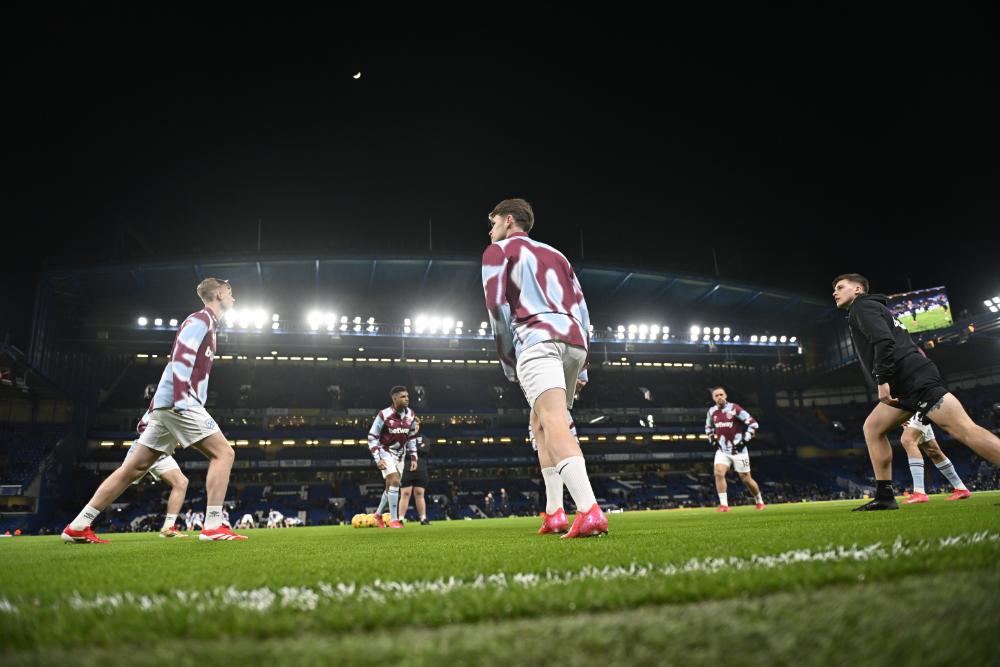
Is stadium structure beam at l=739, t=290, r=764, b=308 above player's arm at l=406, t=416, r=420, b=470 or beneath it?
above

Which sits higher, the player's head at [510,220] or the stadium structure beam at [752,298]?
the stadium structure beam at [752,298]

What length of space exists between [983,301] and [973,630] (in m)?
41.7

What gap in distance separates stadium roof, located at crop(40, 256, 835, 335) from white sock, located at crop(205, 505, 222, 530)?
89.6 feet

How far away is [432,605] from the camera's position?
1.43 m

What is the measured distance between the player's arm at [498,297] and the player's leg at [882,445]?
4.19m

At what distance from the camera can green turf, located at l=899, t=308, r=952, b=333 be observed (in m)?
32.6

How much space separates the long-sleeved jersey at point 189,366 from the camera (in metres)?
5.65

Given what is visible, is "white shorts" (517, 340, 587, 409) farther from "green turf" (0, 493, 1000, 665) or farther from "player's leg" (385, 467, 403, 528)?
"player's leg" (385, 467, 403, 528)

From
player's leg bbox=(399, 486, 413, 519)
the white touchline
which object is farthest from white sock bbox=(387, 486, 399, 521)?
the white touchline

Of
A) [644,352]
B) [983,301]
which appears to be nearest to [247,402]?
[644,352]

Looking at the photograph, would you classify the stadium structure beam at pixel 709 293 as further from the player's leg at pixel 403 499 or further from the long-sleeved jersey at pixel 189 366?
the long-sleeved jersey at pixel 189 366

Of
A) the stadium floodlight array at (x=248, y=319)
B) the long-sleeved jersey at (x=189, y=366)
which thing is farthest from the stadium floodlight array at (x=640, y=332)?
the long-sleeved jersey at (x=189, y=366)

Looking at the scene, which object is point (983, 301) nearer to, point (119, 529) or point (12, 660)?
point (12, 660)

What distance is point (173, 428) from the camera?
563cm
